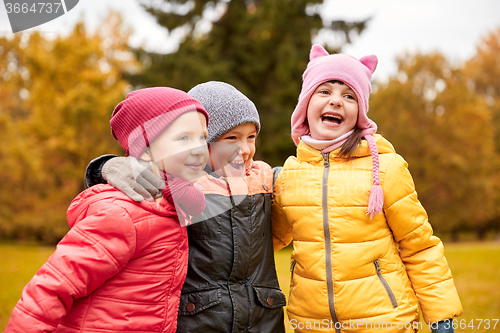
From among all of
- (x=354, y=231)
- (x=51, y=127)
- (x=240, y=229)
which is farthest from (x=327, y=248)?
(x=51, y=127)

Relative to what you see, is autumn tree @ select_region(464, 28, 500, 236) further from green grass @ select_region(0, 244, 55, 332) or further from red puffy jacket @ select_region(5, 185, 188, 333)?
red puffy jacket @ select_region(5, 185, 188, 333)

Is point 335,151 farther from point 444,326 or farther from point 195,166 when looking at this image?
point 444,326

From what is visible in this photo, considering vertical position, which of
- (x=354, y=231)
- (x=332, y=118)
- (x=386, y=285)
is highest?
(x=332, y=118)

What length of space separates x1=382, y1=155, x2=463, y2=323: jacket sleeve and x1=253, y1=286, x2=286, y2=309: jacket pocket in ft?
2.22

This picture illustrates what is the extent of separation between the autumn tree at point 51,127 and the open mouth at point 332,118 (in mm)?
13203

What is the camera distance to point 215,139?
214 cm

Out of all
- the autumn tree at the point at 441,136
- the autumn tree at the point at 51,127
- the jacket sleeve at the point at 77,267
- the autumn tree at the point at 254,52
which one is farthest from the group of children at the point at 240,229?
the autumn tree at the point at 441,136

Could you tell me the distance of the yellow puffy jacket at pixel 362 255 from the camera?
78.7 inches

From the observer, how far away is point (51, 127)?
16.0m

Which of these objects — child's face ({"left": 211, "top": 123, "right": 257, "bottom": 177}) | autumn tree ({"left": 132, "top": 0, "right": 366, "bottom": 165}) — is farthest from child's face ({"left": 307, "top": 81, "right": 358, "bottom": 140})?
autumn tree ({"left": 132, "top": 0, "right": 366, "bottom": 165})

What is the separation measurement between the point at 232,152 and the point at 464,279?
22.7 feet

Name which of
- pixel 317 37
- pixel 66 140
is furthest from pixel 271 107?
pixel 66 140

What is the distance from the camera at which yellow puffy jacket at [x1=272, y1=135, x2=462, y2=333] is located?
2.00 meters

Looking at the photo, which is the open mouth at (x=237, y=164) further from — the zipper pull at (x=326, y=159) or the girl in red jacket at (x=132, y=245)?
the zipper pull at (x=326, y=159)
